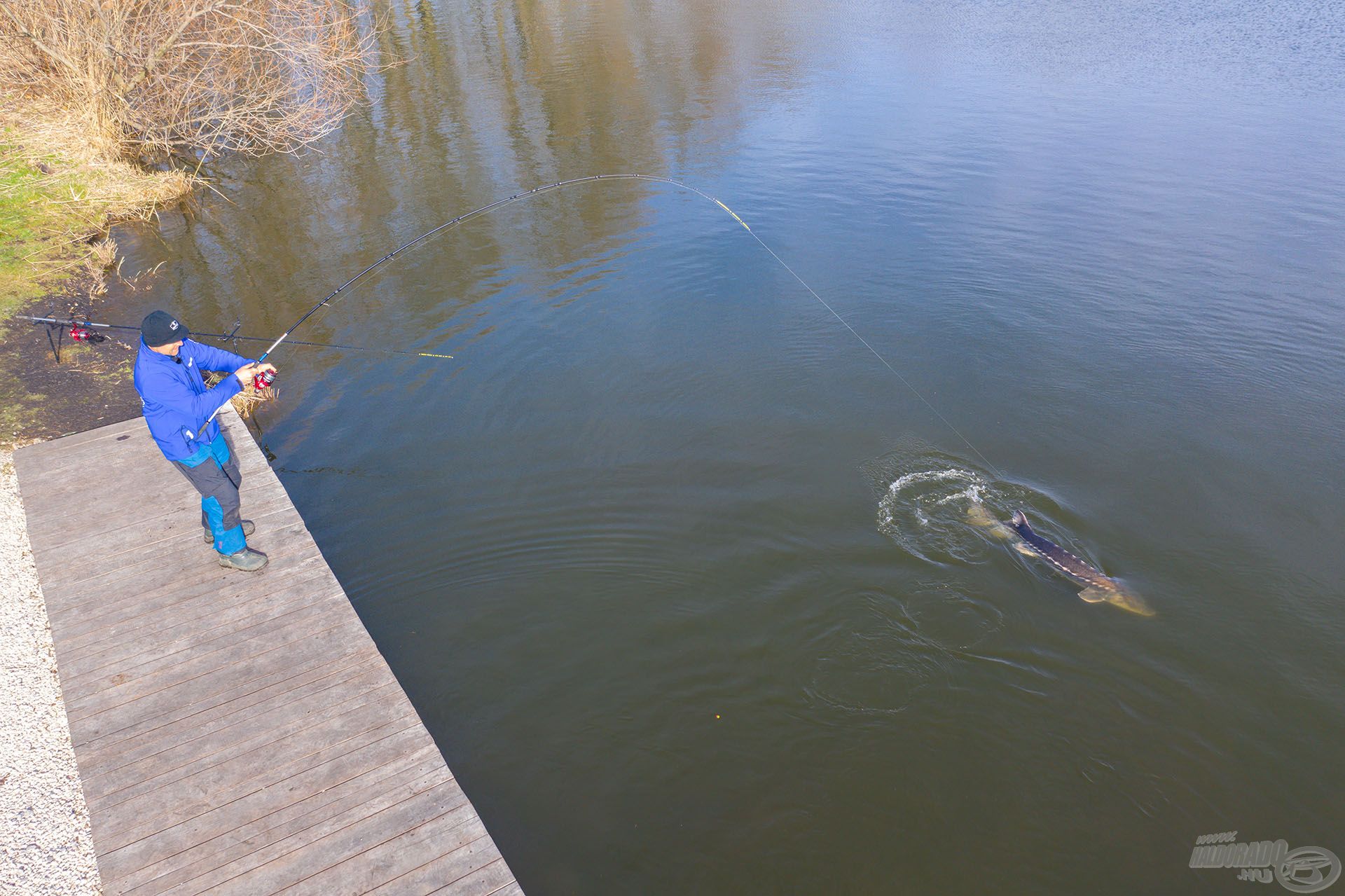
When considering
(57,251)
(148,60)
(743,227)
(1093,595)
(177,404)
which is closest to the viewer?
(177,404)

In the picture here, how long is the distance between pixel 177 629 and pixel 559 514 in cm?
356

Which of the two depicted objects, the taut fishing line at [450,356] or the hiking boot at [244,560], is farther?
the taut fishing line at [450,356]

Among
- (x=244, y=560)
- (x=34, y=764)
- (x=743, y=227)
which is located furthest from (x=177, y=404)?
(x=743, y=227)

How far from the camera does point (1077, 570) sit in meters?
7.66

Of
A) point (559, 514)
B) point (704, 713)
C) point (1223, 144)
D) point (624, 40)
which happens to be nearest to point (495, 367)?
point (559, 514)

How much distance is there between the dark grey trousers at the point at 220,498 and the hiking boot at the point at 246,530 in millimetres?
73

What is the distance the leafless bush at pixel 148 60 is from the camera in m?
15.2

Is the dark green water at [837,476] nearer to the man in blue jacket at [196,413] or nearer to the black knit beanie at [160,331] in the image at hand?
the man in blue jacket at [196,413]

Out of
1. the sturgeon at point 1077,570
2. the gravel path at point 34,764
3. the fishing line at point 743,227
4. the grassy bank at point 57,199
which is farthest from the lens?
the grassy bank at point 57,199

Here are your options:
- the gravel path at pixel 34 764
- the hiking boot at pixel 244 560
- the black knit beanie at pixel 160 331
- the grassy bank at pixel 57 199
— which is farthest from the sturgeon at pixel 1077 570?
the grassy bank at pixel 57 199

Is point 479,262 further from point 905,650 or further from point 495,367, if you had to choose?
point 905,650

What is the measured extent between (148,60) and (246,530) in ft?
43.3

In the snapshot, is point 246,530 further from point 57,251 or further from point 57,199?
point 57,199

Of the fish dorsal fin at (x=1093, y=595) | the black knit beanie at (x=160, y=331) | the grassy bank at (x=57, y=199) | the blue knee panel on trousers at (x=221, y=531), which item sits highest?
the black knit beanie at (x=160, y=331)
